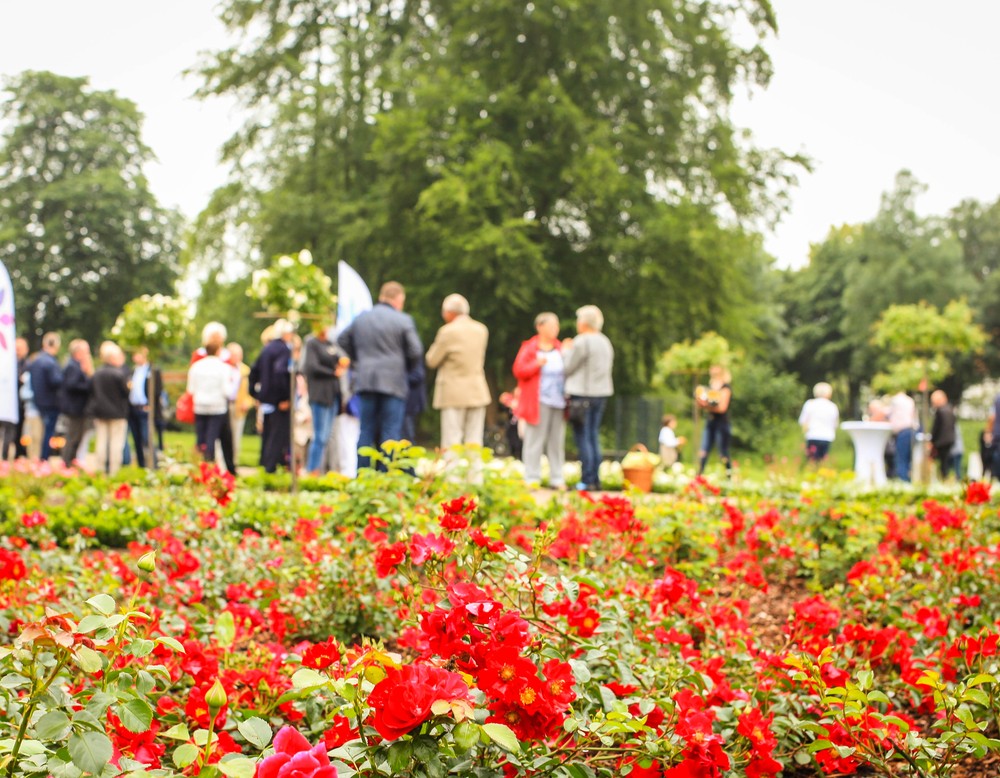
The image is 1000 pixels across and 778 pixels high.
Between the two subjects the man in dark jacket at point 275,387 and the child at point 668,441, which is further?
the child at point 668,441

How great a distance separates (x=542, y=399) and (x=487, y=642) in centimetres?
879

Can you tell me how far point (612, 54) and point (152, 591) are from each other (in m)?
20.7

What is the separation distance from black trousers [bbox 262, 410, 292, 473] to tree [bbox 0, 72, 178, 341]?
25005mm

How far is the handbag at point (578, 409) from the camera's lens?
408 inches

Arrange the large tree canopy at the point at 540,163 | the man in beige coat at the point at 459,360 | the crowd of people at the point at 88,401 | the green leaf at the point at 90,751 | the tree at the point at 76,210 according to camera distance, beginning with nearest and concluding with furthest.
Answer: the green leaf at the point at 90,751 < the man in beige coat at the point at 459,360 < the crowd of people at the point at 88,401 < the large tree canopy at the point at 540,163 < the tree at the point at 76,210

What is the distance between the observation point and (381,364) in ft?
28.8

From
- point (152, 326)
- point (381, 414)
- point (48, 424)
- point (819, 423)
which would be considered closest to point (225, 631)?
point (381, 414)

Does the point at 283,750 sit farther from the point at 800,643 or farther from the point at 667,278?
the point at 667,278

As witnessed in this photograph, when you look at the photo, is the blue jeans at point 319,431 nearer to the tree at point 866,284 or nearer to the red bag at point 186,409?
the red bag at point 186,409

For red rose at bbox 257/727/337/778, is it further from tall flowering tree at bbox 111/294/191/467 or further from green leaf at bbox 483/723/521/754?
tall flowering tree at bbox 111/294/191/467

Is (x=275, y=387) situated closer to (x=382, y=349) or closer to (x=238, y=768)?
(x=382, y=349)

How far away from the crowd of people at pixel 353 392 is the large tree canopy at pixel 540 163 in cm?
848

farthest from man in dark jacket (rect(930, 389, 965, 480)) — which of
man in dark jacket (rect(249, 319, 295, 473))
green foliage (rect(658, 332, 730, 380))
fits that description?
man in dark jacket (rect(249, 319, 295, 473))

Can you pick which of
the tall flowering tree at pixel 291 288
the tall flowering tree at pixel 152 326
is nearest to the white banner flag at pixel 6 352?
the tall flowering tree at pixel 291 288
